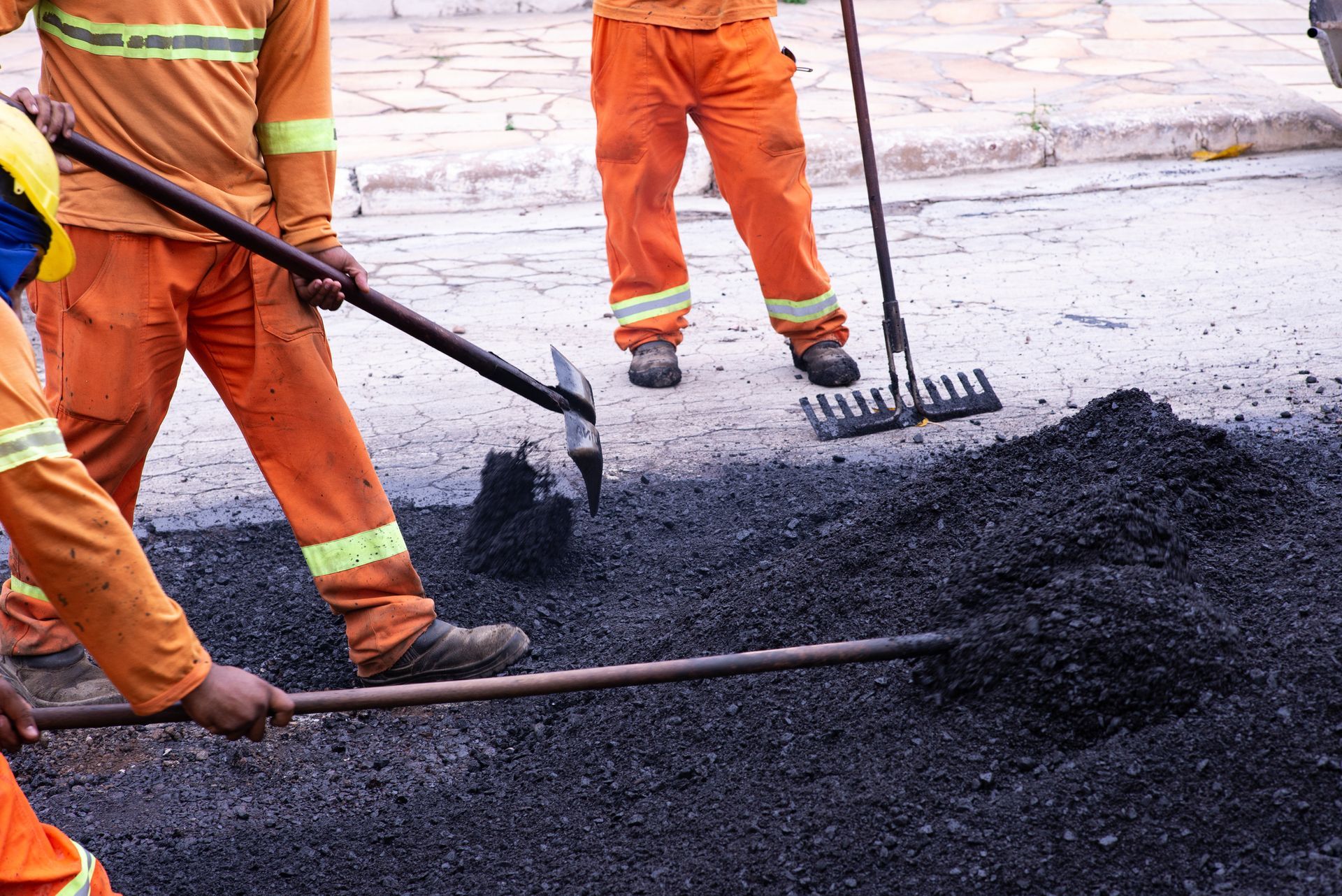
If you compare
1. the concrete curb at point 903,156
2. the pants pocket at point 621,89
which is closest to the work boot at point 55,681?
the pants pocket at point 621,89

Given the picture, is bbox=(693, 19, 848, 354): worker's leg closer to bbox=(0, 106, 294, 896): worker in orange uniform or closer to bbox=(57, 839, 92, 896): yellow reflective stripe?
bbox=(0, 106, 294, 896): worker in orange uniform

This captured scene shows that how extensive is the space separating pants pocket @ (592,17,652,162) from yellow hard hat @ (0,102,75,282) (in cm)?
267

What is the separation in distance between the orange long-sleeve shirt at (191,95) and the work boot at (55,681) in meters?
1.01

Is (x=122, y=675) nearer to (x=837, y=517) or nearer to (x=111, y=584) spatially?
(x=111, y=584)

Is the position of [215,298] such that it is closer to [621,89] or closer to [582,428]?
[582,428]

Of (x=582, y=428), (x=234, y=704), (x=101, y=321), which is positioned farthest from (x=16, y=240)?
(x=582, y=428)

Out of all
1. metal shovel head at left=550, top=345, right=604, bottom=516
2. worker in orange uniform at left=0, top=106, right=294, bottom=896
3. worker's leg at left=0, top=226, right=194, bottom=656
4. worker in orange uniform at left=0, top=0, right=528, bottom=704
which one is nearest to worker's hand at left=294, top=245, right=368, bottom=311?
worker in orange uniform at left=0, top=0, right=528, bottom=704

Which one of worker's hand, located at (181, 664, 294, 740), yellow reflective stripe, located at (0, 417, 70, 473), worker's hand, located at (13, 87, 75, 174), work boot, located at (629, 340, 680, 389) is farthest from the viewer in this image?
work boot, located at (629, 340, 680, 389)

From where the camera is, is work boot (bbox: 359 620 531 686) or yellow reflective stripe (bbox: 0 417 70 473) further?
work boot (bbox: 359 620 531 686)

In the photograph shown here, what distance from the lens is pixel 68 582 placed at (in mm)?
1671

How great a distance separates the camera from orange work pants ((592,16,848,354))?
426 centimetres

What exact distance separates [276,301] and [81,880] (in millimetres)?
1274

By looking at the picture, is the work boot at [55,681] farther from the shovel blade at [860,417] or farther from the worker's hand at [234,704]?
the shovel blade at [860,417]

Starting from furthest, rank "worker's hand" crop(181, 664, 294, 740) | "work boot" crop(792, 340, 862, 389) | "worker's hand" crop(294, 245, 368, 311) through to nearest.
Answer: "work boot" crop(792, 340, 862, 389) → "worker's hand" crop(294, 245, 368, 311) → "worker's hand" crop(181, 664, 294, 740)
